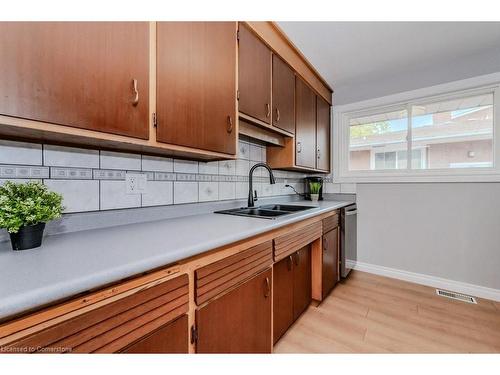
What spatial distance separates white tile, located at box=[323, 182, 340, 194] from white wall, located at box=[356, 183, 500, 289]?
0.25 metres

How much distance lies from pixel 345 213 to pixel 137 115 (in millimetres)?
2200

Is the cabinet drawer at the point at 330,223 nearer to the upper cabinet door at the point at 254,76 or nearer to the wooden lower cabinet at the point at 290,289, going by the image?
the wooden lower cabinet at the point at 290,289

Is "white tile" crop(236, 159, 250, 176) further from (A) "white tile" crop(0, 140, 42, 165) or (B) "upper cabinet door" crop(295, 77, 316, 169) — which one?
(A) "white tile" crop(0, 140, 42, 165)

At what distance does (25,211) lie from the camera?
659 millimetres

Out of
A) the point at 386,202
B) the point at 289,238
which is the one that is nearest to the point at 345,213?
the point at 386,202

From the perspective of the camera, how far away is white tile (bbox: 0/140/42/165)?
829mm

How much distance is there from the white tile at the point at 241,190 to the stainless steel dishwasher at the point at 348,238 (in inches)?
43.9

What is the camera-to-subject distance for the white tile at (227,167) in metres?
1.75

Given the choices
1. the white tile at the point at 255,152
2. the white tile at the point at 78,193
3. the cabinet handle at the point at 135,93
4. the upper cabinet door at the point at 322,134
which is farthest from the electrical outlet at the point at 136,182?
the upper cabinet door at the point at 322,134

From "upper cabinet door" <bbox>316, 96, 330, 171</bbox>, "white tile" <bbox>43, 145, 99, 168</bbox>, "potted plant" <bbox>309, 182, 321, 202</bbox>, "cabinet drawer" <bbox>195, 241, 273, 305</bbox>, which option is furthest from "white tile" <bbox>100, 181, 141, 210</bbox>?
"potted plant" <bbox>309, 182, 321, 202</bbox>

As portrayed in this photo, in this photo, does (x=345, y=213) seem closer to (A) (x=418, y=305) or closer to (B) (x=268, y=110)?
(A) (x=418, y=305)

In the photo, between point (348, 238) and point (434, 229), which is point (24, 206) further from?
point (434, 229)

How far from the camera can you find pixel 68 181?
0.97 meters

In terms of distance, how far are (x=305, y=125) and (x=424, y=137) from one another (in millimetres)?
1343
